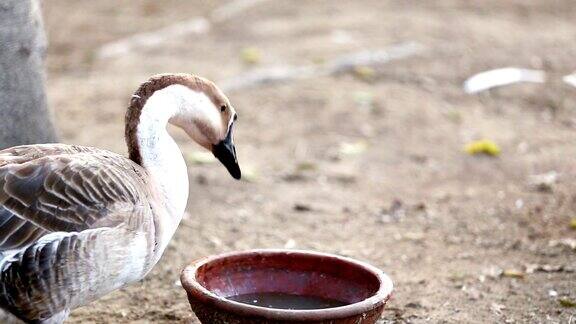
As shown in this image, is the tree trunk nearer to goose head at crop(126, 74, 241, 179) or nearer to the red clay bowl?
goose head at crop(126, 74, 241, 179)

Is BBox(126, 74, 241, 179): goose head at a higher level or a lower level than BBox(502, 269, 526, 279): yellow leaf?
higher

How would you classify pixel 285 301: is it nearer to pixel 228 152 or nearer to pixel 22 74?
pixel 228 152

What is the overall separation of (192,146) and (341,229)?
183cm

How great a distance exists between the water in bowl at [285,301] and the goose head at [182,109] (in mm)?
697

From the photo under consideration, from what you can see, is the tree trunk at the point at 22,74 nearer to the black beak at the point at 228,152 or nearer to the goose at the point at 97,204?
the goose at the point at 97,204

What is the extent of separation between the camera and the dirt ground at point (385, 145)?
502 centimetres

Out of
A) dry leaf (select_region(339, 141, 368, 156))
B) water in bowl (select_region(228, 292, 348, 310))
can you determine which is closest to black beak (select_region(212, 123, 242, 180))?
water in bowl (select_region(228, 292, 348, 310))

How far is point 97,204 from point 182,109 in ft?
1.90

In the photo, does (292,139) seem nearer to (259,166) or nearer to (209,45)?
(259,166)

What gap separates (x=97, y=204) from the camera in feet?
11.8

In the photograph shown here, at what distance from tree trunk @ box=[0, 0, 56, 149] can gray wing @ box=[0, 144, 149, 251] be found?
1.08m

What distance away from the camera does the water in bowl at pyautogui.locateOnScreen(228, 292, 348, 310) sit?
13.4 feet

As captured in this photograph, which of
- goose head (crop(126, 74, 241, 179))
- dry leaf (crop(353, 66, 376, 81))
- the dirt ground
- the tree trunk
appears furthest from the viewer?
dry leaf (crop(353, 66, 376, 81))

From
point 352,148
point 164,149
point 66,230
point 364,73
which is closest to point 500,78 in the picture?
point 364,73
